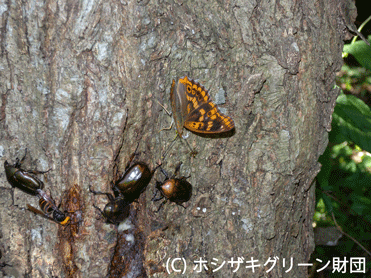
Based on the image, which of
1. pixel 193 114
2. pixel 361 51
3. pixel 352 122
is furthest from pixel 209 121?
pixel 361 51

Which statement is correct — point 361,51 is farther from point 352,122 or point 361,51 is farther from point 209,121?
point 209,121

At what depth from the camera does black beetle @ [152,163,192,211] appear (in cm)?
206

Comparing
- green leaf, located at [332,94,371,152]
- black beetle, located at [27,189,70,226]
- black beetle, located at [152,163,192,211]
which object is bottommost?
black beetle, located at [27,189,70,226]

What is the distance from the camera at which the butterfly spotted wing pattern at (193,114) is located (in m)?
2.13

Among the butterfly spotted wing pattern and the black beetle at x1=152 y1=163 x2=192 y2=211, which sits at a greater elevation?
the butterfly spotted wing pattern

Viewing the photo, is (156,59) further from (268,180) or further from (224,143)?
(268,180)

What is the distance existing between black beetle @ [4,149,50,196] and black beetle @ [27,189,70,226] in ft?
0.16

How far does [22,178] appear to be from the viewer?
6.49 feet

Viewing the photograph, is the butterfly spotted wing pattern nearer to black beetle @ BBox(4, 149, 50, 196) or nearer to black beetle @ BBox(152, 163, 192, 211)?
black beetle @ BBox(152, 163, 192, 211)

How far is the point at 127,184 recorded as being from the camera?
1976 mm

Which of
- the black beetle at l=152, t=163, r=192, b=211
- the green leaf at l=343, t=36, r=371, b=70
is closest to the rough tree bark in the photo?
the black beetle at l=152, t=163, r=192, b=211

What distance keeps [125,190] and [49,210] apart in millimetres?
538

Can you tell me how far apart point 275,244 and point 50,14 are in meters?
2.29

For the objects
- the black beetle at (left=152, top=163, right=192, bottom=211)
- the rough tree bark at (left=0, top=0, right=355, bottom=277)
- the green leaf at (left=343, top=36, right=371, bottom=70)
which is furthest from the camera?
the green leaf at (left=343, top=36, right=371, bottom=70)
